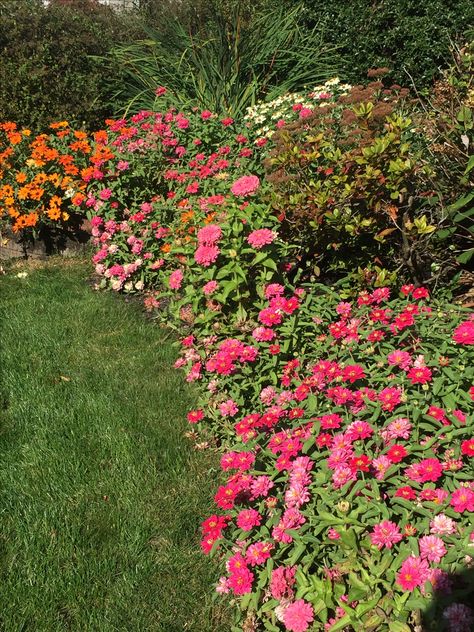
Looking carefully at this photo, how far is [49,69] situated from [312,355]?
227 inches

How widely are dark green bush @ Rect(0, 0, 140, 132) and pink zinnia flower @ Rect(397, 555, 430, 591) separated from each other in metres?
6.29

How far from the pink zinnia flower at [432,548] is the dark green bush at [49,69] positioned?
625 centimetres

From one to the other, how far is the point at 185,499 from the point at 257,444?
21.5 inches

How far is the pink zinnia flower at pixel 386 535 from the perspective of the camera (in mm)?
1755

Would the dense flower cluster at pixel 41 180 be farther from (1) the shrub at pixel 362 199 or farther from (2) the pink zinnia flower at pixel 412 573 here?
(2) the pink zinnia flower at pixel 412 573

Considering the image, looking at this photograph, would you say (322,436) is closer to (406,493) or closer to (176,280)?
(406,493)

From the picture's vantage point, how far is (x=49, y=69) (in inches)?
283

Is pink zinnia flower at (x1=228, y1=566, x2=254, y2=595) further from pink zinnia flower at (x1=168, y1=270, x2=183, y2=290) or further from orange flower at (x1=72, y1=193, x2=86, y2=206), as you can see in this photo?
orange flower at (x1=72, y1=193, x2=86, y2=206)

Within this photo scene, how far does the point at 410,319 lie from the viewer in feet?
8.15

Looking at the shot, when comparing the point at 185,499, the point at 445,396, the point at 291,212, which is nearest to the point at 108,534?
the point at 185,499

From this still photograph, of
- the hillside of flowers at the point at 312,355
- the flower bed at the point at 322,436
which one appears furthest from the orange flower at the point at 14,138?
the flower bed at the point at 322,436

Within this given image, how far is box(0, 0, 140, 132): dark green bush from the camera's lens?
6996 millimetres

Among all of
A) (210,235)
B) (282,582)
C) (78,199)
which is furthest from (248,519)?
(78,199)

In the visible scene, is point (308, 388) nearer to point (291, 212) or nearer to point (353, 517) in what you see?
point (353, 517)
